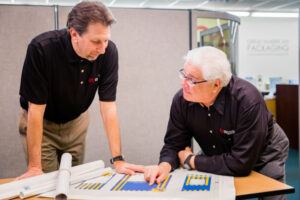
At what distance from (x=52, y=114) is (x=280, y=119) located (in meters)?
4.60

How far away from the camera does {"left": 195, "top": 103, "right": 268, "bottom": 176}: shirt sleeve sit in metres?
1.47

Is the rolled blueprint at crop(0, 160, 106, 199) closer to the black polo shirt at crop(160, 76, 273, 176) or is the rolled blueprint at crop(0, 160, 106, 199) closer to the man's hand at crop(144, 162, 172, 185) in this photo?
the man's hand at crop(144, 162, 172, 185)

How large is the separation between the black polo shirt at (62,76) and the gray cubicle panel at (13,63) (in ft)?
3.68

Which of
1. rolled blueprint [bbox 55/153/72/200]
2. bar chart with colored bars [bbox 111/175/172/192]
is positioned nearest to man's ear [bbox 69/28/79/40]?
rolled blueprint [bbox 55/153/72/200]

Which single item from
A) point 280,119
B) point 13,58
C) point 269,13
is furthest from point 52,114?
point 269,13

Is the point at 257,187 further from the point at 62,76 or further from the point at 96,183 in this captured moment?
the point at 62,76

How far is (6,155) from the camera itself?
286 cm

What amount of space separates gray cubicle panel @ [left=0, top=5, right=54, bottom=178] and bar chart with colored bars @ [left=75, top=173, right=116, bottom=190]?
1.68 m

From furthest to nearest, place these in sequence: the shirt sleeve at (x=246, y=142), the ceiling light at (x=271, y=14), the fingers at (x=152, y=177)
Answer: the ceiling light at (x=271, y=14), the shirt sleeve at (x=246, y=142), the fingers at (x=152, y=177)

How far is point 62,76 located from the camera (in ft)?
5.64

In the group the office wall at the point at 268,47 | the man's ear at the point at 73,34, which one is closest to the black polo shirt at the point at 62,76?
the man's ear at the point at 73,34

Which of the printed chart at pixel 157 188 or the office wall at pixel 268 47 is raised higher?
the office wall at pixel 268 47

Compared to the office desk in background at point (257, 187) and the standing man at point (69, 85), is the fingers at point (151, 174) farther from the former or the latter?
the office desk in background at point (257, 187)

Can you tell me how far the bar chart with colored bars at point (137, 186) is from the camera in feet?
4.23
